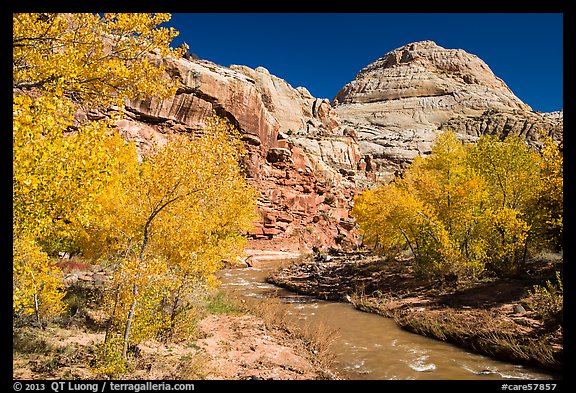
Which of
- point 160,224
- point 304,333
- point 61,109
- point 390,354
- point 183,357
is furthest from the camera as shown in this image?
point 304,333

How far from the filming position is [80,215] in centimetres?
554

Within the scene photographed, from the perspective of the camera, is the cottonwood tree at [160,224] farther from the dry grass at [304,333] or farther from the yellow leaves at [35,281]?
the dry grass at [304,333]

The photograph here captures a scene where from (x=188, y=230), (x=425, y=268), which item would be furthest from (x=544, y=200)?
(x=188, y=230)

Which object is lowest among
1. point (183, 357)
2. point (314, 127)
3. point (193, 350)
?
point (193, 350)

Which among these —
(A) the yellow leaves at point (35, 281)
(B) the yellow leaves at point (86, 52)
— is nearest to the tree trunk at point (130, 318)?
(A) the yellow leaves at point (35, 281)

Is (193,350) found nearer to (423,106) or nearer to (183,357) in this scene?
(183,357)

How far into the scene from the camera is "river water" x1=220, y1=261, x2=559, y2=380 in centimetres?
914

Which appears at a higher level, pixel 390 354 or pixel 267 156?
pixel 267 156

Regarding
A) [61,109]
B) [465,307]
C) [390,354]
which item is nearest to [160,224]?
[61,109]

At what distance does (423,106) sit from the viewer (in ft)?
423

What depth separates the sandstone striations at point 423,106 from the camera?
92.2 m

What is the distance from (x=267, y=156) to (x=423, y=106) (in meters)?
101

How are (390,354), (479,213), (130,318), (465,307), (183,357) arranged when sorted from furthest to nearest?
1. (479,213)
2. (465,307)
3. (390,354)
4. (183,357)
5. (130,318)
